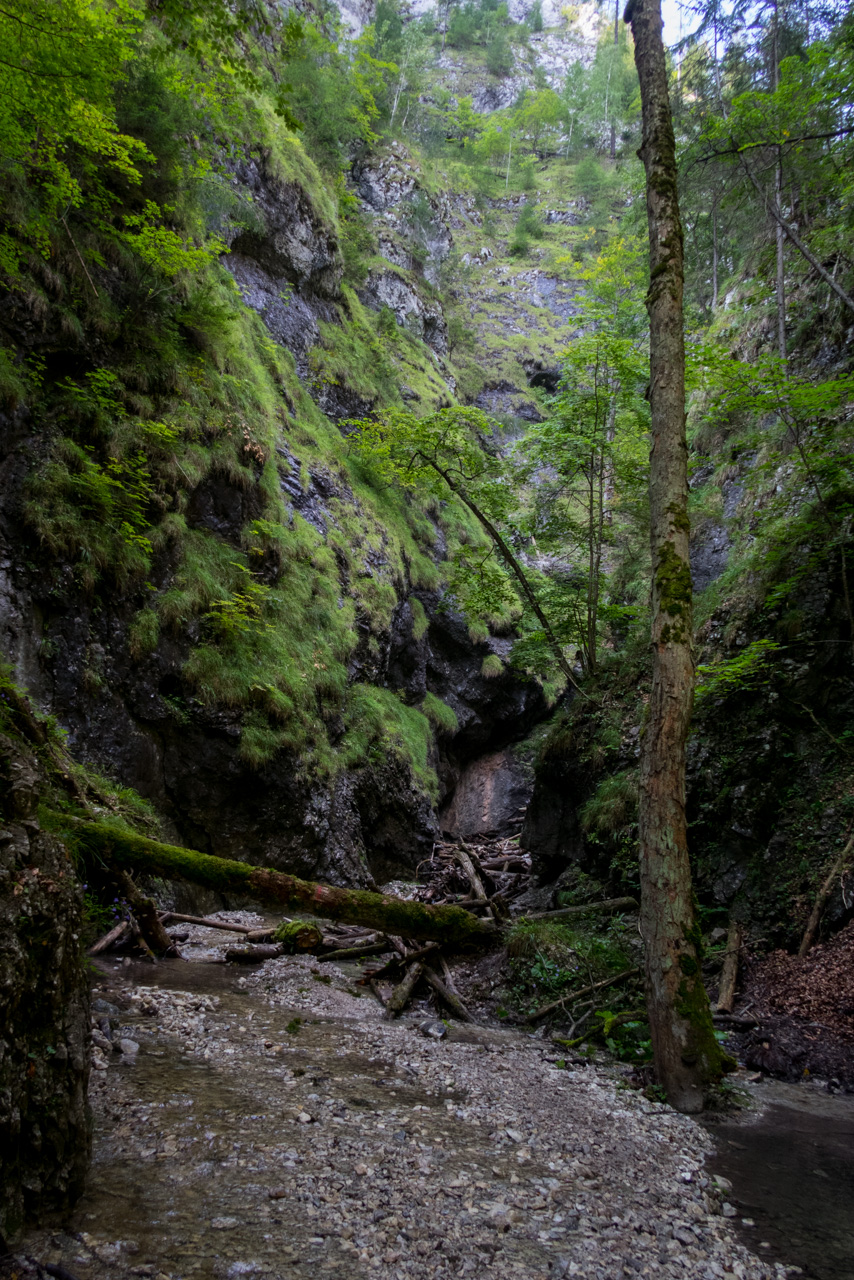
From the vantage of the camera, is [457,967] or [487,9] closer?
[457,967]

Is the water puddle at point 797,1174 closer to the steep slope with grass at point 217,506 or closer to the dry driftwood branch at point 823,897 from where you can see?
the dry driftwood branch at point 823,897

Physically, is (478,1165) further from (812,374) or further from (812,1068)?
(812,374)

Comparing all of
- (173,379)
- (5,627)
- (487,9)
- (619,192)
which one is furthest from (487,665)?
(487,9)

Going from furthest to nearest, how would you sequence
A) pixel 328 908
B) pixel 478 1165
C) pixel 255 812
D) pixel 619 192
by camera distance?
pixel 619 192, pixel 255 812, pixel 328 908, pixel 478 1165

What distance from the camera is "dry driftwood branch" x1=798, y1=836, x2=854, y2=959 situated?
5.41 meters

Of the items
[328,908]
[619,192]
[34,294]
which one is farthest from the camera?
[619,192]

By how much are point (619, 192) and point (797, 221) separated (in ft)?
128

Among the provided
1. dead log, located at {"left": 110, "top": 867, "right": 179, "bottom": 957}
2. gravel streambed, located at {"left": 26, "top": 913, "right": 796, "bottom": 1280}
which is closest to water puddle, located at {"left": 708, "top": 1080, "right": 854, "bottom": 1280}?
gravel streambed, located at {"left": 26, "top": 913, "right": 796, "bottom": 1280}

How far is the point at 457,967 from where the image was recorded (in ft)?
23.6

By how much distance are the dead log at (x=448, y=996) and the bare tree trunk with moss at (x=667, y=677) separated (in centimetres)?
230

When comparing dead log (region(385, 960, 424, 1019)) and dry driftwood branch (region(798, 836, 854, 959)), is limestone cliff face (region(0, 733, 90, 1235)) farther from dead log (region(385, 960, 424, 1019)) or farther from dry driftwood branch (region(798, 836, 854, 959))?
dry driftwood branch (region(798, 836, 854, 959))

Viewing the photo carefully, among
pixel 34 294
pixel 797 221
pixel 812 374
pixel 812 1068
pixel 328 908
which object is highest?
pixel 797 221

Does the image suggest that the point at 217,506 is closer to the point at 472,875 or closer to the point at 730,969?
the point at 472,875

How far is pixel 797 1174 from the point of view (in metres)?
3.15
